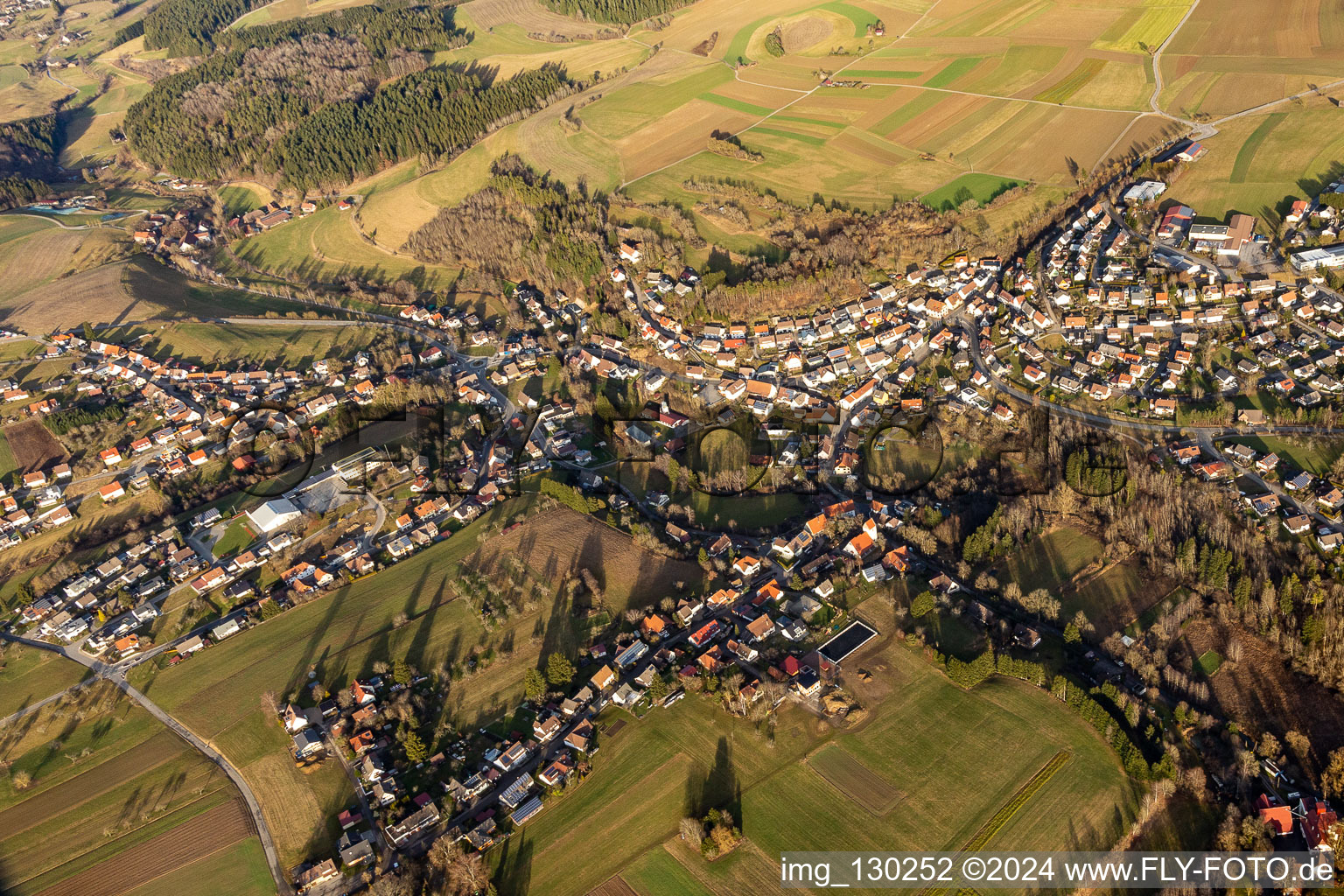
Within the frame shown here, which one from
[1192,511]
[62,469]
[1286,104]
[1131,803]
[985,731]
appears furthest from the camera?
[1286,104]

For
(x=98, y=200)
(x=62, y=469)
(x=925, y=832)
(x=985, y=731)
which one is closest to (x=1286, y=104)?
(x=985, y=731)

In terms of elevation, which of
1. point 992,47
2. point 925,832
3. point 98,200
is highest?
point 992,47

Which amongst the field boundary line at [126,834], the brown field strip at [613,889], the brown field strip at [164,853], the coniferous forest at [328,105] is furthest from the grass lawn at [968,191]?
the brown field strip at [164,853]

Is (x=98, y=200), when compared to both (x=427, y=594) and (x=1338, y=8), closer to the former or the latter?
(x=427, y=594)

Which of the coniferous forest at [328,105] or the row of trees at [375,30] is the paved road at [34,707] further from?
the row of trees at [375,30]

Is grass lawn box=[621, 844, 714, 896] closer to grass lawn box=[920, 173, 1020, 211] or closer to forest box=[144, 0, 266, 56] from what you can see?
grass lawn box=[920, 173, 1020, 211]

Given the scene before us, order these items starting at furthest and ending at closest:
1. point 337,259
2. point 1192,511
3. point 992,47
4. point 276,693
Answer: point 992,47 < point 337,259 < point 1192,511 < point 276,693

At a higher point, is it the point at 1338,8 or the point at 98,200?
the point at 1338,8

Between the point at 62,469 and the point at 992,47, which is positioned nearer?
the point at 62,469
